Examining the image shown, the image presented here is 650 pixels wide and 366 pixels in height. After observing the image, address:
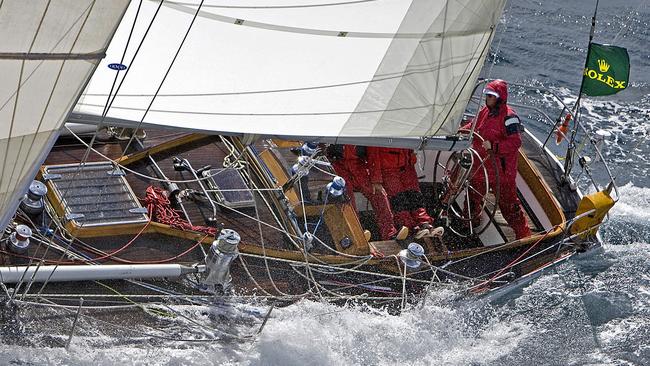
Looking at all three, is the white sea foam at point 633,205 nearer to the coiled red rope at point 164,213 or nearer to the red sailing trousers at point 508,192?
the red sailing trousers at point 508,192

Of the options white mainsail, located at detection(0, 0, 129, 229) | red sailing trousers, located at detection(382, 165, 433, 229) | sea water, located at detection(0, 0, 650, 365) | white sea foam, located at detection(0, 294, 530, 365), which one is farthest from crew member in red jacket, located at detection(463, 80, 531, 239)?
white mainsail, located at detection(0, 0, 129, 229)

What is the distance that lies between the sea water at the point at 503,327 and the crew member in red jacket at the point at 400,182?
92cm

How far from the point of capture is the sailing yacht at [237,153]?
290 inches

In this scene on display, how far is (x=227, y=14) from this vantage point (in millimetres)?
8086

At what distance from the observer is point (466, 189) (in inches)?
430

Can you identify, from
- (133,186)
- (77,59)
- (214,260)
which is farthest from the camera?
(133,186)

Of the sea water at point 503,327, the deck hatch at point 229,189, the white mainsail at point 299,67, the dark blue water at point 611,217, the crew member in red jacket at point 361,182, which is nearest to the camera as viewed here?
the white mainsail at point 299,67

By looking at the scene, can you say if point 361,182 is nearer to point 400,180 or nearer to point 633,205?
point 400,180

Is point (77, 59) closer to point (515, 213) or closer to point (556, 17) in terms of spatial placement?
point (515, 213)

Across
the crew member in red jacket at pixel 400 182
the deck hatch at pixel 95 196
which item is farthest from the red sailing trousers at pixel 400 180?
the deck hatch at pixel 95 196

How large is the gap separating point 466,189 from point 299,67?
10.2 feet

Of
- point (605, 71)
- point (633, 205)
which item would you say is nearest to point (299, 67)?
point (605, 71)

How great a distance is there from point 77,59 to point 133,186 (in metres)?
3.64

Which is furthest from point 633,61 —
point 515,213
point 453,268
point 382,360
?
point 382,360
